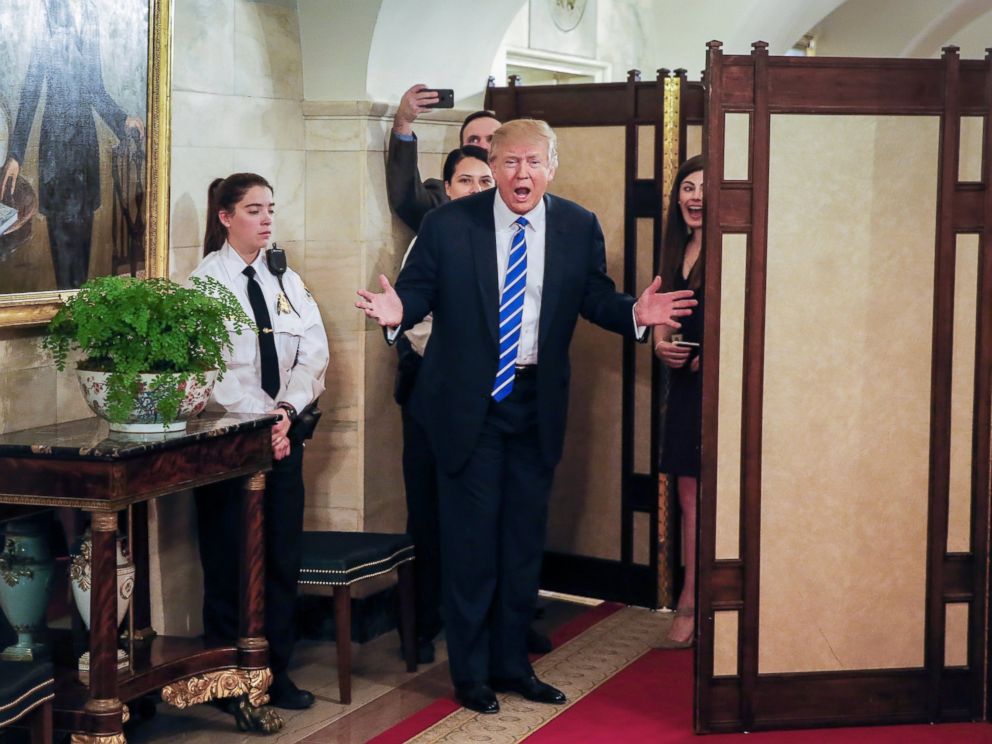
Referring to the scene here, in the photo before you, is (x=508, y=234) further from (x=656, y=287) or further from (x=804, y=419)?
(x=804, y=419)

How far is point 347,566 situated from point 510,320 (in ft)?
3.19

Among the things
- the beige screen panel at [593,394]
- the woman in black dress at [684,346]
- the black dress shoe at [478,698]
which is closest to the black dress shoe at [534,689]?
the black dress shoe at [478,698]

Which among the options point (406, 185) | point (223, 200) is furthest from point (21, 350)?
point (406, 185)

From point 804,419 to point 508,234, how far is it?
44.2 inches

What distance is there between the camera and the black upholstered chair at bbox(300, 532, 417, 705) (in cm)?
498

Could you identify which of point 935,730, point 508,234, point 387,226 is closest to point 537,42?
point 387,226

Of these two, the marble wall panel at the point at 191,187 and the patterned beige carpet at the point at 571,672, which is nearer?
the patterned beige carpet at the point at 571,672

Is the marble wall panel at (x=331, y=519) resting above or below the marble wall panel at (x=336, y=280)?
below

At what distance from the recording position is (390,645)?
228 inches

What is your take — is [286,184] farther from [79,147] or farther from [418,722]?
[418,722]

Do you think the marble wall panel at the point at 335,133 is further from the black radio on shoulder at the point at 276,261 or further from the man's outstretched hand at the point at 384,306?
the man's outstretched hand at the point at 384,306

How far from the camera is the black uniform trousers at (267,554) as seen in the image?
4914 millimetres

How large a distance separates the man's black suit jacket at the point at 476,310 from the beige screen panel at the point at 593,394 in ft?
3.83

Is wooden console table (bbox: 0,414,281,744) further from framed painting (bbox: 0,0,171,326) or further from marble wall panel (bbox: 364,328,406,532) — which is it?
marble wall panel (bbox: 364,328,406,532)
